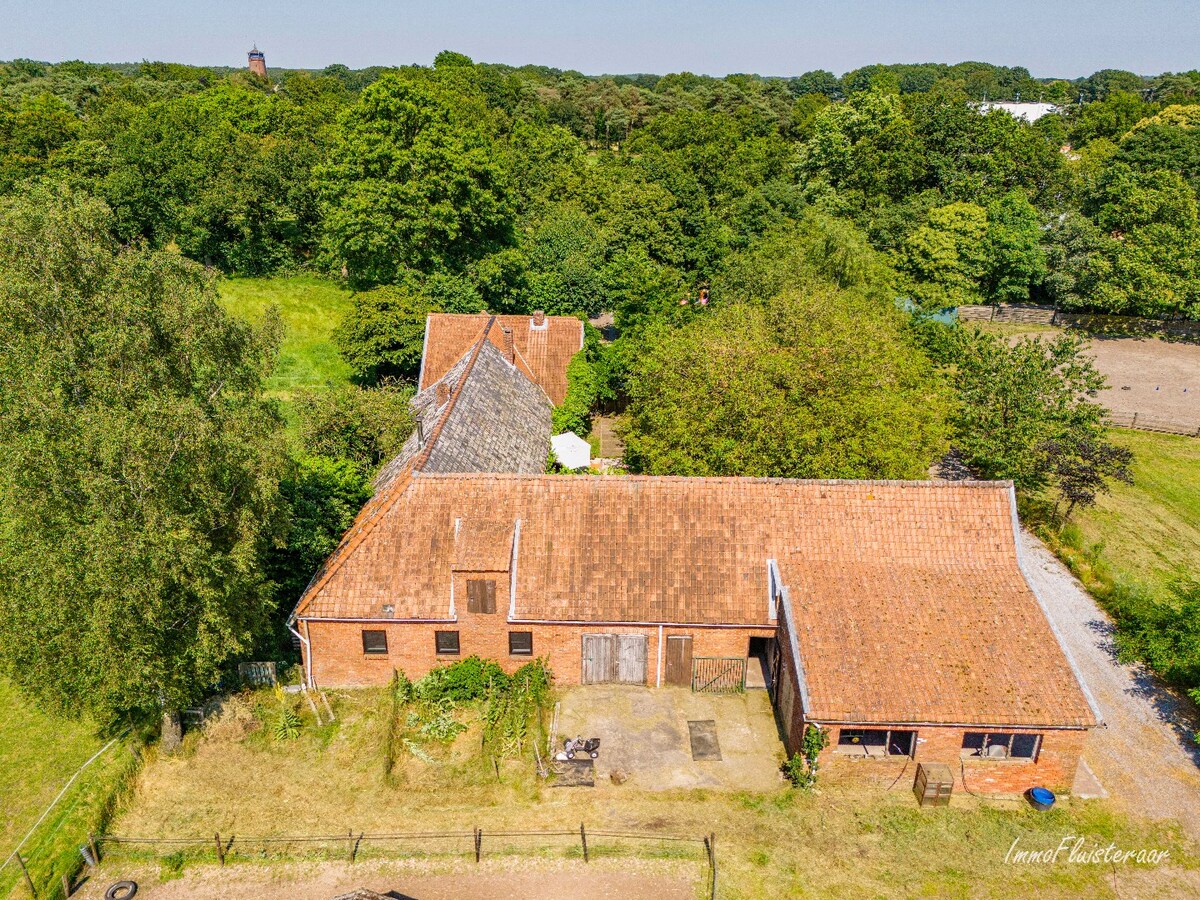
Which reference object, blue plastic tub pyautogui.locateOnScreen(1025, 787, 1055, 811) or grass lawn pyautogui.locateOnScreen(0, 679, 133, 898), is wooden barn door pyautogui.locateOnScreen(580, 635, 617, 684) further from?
grass lawn pyautogui.locateOnScreen(0, 679, 133, 898)

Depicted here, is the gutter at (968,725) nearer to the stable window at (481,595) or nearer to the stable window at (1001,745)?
the stable window at (1001,745)

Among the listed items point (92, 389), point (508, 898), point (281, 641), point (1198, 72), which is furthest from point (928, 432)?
point (1198, 72)

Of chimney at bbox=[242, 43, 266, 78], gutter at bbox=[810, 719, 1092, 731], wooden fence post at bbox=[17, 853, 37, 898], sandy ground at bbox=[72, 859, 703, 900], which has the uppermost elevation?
chimney at bbox=[242, 43, 266, 78]

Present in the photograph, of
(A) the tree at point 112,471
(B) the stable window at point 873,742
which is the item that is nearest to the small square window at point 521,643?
(A) the tree at point 112,471

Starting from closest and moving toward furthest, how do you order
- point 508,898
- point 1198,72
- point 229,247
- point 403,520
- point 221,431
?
point 508,898 → point 221,431 → point 403,520 → point 229,247 → point 1198,72

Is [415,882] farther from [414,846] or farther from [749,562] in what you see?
[749,562]

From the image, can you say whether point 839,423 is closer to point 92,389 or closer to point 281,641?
point 281,641

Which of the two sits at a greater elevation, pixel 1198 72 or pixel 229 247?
pixel 1198 72

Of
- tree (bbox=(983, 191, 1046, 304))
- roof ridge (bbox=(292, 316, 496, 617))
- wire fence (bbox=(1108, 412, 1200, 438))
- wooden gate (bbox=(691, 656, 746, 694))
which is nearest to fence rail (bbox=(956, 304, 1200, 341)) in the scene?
tree (bbox=(983, 191, 1046, 304))
